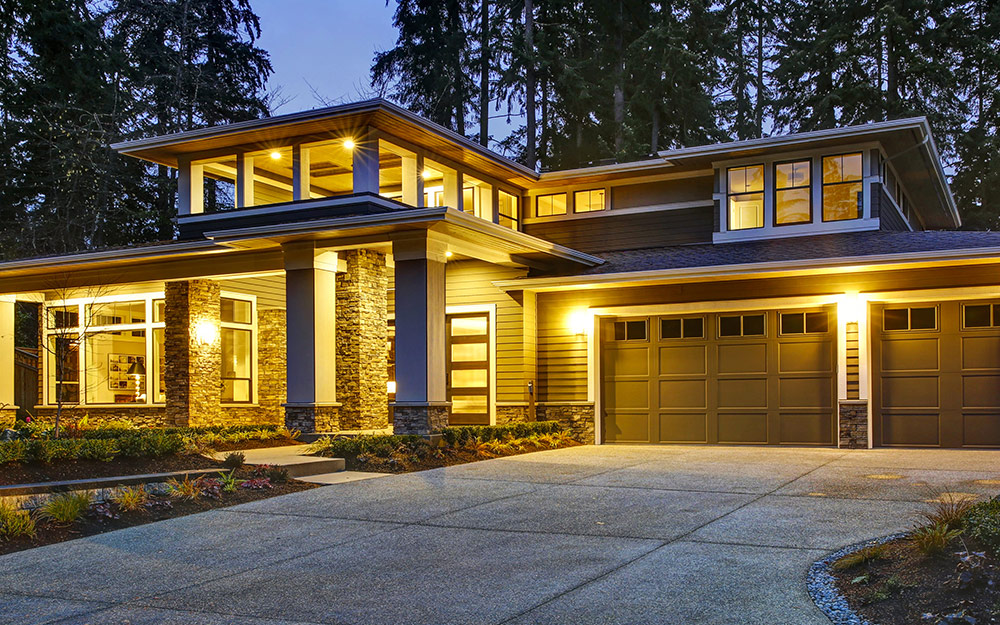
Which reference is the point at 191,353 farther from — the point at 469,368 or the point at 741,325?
the point at 741,325

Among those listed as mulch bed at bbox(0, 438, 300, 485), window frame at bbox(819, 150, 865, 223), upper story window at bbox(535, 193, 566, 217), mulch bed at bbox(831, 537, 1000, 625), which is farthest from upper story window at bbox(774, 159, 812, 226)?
mulch bed at bbox(831, 537, 1000, 625)

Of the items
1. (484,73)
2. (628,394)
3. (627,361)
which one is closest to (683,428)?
(628,394)

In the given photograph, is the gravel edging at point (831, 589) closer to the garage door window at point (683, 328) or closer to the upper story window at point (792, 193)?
the garage door window at point (683, 328)

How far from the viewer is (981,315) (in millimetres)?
13789

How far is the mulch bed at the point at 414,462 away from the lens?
1162cm

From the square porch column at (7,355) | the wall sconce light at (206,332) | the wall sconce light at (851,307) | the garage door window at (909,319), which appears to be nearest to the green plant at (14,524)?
the wall sconce light at (206,332)

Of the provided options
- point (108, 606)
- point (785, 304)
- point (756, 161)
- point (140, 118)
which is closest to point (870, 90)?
point (756, 161)

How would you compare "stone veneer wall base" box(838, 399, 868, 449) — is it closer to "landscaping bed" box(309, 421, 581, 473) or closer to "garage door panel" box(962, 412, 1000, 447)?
"garage door panel" box(962, 412, 1000, 447)

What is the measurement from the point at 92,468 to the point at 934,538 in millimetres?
8317

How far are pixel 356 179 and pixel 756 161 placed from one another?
7469 millimetres

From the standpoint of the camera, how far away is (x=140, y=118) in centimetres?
2858

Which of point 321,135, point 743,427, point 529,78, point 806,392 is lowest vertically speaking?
point 743,427

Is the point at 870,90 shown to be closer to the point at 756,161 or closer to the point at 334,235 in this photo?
the point at 756,161

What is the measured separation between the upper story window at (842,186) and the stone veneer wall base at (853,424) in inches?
151
